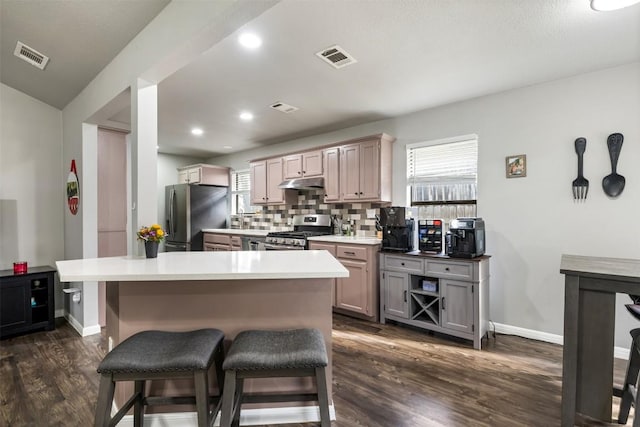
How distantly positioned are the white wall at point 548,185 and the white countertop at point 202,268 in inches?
85.3

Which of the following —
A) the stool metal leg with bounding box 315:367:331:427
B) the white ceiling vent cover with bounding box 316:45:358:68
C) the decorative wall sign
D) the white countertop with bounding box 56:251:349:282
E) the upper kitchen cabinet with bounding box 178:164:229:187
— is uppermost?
the white ceiling vent cover with bounding box 316:45:358:68

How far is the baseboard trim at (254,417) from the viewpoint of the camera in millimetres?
1755

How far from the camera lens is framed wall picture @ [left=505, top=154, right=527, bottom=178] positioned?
3.04 metres

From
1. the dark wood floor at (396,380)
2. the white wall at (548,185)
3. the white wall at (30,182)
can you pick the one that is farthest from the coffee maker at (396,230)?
the white wall at (30,182)

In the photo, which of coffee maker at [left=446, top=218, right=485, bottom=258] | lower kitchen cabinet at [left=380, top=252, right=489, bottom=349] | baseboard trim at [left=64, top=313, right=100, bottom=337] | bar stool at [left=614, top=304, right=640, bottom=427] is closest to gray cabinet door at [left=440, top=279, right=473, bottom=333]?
lower kitchen cabinet at [left=380, top=252, right=489, bottom=349]

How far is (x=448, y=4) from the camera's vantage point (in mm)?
1840

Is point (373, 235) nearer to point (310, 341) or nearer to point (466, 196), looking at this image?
point (466, 196)

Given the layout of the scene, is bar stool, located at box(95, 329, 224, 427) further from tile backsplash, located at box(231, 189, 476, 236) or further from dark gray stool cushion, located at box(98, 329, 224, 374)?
tile backsplash, located at box(231, 189, 476, 236)

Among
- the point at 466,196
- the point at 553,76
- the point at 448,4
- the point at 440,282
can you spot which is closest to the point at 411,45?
the point at 448,4

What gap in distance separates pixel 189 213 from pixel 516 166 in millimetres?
4933

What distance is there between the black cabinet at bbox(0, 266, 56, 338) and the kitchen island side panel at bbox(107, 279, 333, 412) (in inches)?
89.2

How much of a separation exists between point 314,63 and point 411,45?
77cm

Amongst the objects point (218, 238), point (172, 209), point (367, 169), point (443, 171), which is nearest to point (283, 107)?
point (367, 169)

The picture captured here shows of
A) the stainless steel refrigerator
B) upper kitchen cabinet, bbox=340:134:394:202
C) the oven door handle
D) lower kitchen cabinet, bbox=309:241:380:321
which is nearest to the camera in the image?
lower kitchen cabinet, bbox=309:241:380:321
